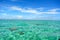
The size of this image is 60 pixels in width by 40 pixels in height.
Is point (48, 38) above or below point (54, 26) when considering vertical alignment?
below

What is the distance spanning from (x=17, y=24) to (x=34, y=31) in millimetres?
382

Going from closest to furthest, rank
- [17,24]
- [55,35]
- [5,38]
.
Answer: [5,38]
[55,35]
[17,24]

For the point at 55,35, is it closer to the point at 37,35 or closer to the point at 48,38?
the point at 48,38

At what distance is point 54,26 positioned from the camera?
9.15 ft

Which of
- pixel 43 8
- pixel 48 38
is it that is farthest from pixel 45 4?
pixel 48 38

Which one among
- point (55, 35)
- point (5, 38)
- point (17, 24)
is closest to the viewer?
point (5, 38)

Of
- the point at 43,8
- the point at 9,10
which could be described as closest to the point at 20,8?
the point at 9,10

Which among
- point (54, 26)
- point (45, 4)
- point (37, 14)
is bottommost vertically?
point (54, 26)

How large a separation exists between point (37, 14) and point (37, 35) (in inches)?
18.0

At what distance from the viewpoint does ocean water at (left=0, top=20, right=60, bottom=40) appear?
8.00ft

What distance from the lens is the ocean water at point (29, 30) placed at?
244cm

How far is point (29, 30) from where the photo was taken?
8.35 feet

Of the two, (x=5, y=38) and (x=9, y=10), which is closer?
(x=5, y=38)

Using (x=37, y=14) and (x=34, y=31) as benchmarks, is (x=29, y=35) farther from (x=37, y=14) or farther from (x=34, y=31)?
(x=37, y=14)
